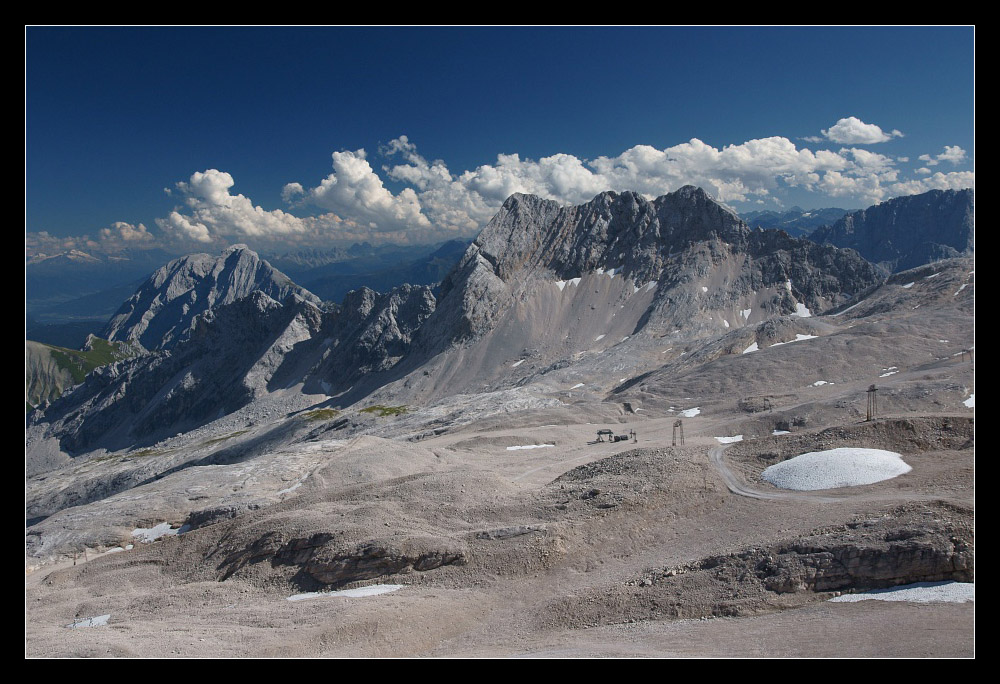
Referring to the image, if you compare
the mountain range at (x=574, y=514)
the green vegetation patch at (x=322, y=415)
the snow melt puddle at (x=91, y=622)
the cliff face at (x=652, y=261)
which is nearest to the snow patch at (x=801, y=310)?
the cliff face at (x=652, y=261)

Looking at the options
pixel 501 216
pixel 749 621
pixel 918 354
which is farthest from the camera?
pixel 501 216

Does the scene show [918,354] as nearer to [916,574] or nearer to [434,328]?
[916,574]

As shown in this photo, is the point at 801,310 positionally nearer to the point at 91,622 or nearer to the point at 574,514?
the point at 574,514

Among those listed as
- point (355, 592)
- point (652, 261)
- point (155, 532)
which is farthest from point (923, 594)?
point (652, 261)

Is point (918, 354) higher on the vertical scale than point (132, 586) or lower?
higher

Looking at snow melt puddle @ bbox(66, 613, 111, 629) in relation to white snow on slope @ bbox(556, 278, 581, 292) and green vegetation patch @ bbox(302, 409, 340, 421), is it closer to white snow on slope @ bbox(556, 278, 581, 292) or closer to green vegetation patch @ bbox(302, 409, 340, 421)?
green vegetation patch @ bbox(302, 409, 340, 421)

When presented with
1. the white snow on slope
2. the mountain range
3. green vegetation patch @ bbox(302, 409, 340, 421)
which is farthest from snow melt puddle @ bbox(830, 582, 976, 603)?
the white snow on slope
